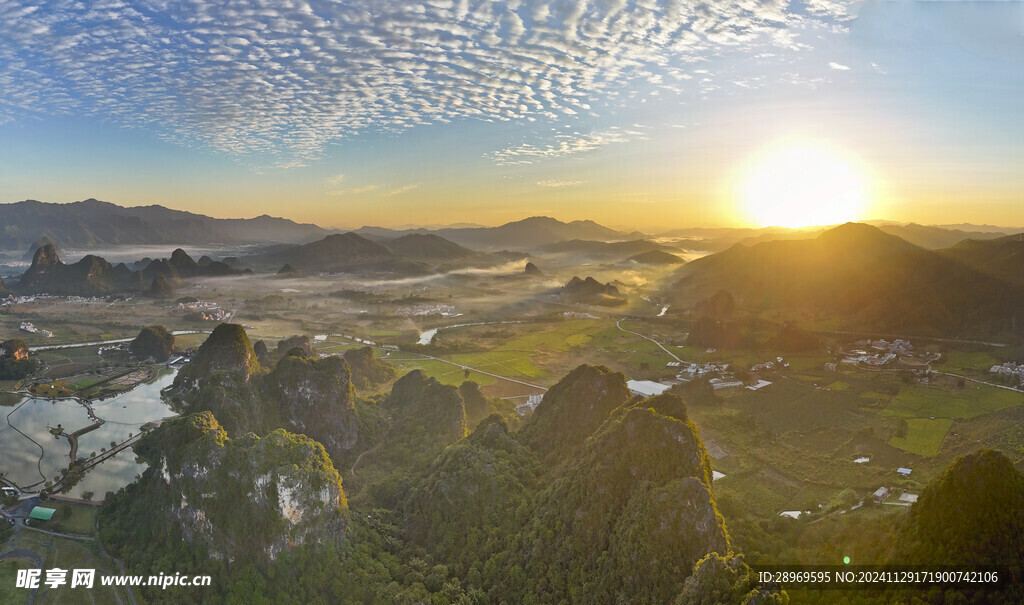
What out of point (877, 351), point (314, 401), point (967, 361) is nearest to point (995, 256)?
point (967, 361)

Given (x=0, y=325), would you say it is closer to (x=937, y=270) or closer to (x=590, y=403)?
(x=590, y=403)

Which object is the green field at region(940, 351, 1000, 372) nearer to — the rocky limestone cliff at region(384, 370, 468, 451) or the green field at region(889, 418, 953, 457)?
the green field at region(889, 418, 953, 457)

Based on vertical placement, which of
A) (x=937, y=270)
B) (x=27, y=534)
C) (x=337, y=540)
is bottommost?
(x=27, y=534)

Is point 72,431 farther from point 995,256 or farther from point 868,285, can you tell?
point 995,256

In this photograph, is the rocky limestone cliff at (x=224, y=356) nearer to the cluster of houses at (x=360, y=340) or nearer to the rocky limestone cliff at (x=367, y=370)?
the rocky limestone cliff at (x=367, y=370)

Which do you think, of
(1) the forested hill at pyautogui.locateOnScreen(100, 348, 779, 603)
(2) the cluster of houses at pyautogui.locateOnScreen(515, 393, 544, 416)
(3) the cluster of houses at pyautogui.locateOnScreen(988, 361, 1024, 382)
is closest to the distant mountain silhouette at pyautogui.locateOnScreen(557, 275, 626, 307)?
(2) the cluster of houses at pyautogui.locateOnScreen(515, 393, 544, 416)

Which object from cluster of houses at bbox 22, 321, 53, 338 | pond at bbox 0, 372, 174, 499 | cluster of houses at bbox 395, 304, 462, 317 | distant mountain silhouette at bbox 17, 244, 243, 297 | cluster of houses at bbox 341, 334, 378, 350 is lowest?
pond at bbox 0, 372, 174, 499

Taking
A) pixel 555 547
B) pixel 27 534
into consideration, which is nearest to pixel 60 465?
pixel 27 534
